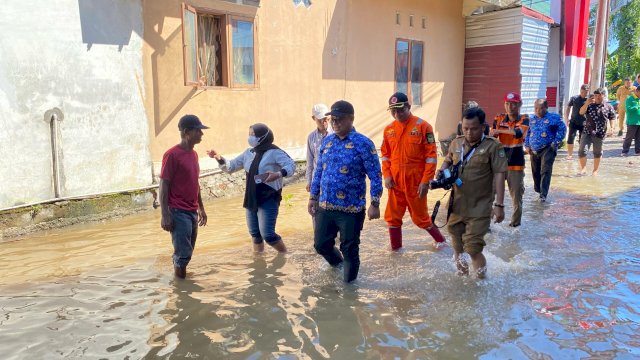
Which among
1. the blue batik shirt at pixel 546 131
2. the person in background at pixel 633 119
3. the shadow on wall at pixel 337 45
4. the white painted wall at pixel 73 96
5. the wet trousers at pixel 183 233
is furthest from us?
the person in background at pixel 633 119

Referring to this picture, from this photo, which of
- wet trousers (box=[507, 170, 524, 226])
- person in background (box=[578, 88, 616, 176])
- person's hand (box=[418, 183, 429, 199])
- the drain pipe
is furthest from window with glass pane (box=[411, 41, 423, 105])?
the drain pipe

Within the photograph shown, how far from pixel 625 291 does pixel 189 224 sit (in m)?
4.29

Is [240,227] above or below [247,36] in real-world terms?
below

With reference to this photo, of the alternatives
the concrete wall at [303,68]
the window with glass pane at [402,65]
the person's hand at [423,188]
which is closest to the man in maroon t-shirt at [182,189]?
the person's hand at [423,188]

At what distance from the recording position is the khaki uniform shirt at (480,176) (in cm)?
469

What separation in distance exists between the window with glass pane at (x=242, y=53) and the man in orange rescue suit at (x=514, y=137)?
194 inches

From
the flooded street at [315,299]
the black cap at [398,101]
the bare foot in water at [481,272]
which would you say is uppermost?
the black cap at [398,101]

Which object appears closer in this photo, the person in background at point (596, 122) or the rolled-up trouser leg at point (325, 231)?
the rolled-up trouser leg at point (325, 231)

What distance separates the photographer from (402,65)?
45.0 ft

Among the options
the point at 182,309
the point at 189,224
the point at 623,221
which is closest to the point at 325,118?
the point at 189,224

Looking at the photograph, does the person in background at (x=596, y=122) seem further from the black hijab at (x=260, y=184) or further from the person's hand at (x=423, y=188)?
the black hijab at (x=260, y=184)

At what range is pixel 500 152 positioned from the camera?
4.67m

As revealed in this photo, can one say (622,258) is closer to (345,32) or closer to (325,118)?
(325,118)

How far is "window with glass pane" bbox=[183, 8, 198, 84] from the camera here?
838cm
